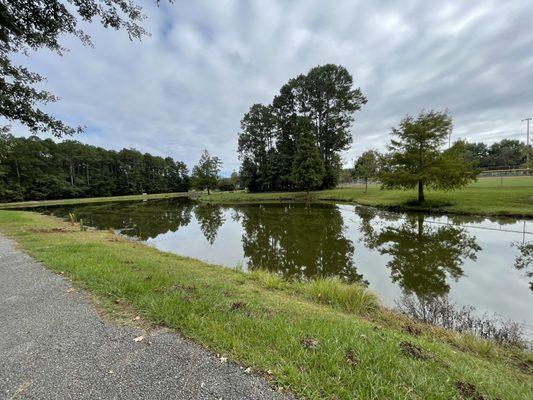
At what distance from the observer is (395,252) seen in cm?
1030

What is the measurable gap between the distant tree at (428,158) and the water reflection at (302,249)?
7539 mm

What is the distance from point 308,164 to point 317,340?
32.6m

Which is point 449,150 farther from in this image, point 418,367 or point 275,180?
point 275,180

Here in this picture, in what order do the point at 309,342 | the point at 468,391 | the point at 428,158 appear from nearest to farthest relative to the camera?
the point at 468,391
the point at 309,342
the point at 428,158

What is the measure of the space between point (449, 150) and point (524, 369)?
20246 mm

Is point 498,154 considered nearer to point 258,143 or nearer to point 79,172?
point 258,143

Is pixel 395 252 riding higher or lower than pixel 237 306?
lower

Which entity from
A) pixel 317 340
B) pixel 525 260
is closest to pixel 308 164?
pixel 525 260

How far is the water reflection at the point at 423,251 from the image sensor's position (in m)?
7.36

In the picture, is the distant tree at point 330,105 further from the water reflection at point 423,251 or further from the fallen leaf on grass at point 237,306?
the fallen leaf on grass at point 237,306

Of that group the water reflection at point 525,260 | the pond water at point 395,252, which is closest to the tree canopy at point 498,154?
the pond water at point 395,252

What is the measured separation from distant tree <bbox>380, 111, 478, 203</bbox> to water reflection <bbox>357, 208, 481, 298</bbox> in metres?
5.64

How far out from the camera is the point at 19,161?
5734 centimetres

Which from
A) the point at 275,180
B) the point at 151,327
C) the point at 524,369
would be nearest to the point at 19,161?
the point at 275,180
